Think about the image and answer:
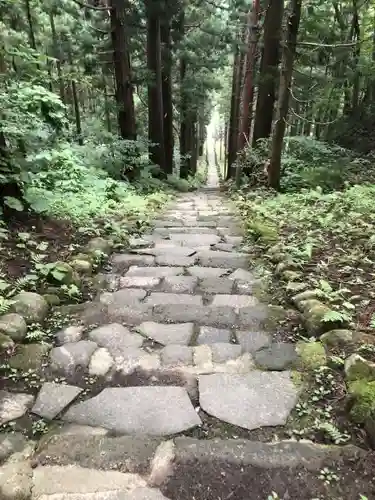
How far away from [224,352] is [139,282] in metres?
1.60

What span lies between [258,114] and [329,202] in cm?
579

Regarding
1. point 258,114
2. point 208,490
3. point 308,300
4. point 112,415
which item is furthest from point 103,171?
point 208,490

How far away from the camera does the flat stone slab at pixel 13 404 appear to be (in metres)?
2.20

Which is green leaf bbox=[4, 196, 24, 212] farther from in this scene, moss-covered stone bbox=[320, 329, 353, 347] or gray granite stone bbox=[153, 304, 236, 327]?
moss-covered stone bbox=[320, 329, 353, 347]

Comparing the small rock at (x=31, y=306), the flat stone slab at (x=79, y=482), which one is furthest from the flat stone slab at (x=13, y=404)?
the small rock at (x=31, y=306)

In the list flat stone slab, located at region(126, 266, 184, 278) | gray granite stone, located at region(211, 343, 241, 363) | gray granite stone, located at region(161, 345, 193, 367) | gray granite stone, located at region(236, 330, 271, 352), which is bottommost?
flat stone slab, located at region(126, 266, 184, 278)

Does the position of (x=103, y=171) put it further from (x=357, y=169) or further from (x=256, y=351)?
(x=256, y=351)

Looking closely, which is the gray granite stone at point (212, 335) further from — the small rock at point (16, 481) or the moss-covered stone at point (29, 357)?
the small rock at point (16, 481)

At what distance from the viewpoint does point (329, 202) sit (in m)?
6.83

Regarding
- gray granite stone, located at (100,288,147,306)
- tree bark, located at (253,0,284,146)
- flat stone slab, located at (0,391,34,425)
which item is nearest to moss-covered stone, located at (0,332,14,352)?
flat stone slab, located at (0,391,34,425)

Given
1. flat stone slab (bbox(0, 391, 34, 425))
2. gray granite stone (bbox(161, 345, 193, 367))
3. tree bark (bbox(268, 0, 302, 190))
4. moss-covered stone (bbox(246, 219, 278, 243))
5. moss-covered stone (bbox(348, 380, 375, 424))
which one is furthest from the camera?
tree bark (bbox(268, 0, 302, 190))

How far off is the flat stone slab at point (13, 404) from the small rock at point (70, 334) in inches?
26.0

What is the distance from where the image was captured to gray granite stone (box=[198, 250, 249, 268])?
4793 mm

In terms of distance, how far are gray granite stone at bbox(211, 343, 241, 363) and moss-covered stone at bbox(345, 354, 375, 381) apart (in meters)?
0.76
